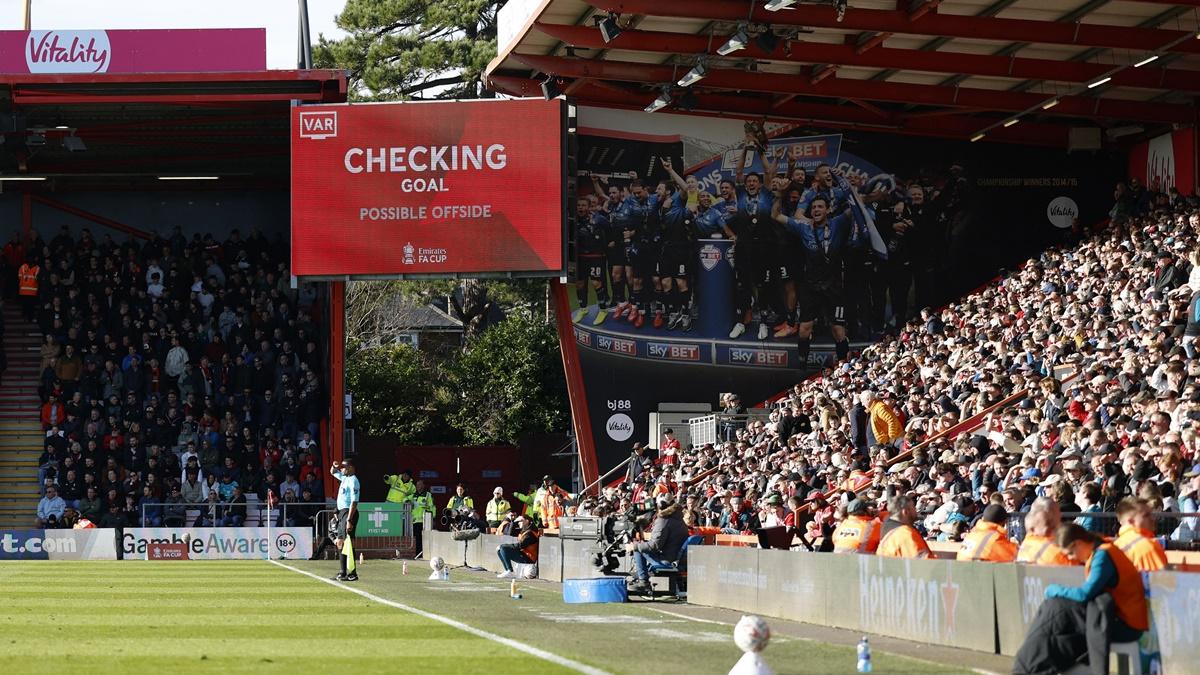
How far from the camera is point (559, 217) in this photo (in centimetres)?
3747

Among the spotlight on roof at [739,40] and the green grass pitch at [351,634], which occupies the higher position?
the spotlight on roof at [739,40]

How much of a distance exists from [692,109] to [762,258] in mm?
4002

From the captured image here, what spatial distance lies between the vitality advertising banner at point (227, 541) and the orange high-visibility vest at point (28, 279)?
10.1m

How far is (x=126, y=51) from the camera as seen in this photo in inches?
1523

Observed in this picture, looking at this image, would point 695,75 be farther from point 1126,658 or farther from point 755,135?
point 1126,658

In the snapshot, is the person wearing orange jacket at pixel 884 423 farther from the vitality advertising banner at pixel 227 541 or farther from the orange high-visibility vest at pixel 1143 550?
the orange high-visibility vest at pixel 1143 550

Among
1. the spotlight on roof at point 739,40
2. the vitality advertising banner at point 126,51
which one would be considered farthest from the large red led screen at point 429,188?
the spotlight on roof at point 739,40

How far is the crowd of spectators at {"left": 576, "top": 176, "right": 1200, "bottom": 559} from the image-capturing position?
58.3 feet

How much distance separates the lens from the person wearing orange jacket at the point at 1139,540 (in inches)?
433

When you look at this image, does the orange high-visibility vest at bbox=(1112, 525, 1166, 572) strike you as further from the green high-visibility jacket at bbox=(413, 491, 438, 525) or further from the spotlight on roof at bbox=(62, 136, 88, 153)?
the spotlight on roof at bbox=(62, 136, 88, 153)

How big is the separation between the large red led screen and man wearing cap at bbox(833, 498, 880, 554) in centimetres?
2089

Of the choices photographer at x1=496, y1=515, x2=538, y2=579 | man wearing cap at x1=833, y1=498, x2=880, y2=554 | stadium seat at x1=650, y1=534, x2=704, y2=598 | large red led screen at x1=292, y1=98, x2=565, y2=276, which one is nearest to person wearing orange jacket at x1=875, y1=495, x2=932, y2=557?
man wearing cap at x1=833, y1=498, x2=880, y2=554

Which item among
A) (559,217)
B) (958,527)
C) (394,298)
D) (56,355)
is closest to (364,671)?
(958,527)

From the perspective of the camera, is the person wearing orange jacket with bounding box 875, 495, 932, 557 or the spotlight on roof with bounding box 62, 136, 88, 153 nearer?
the person wearing orange jacket with bounding box 875, 495, 932, 557
